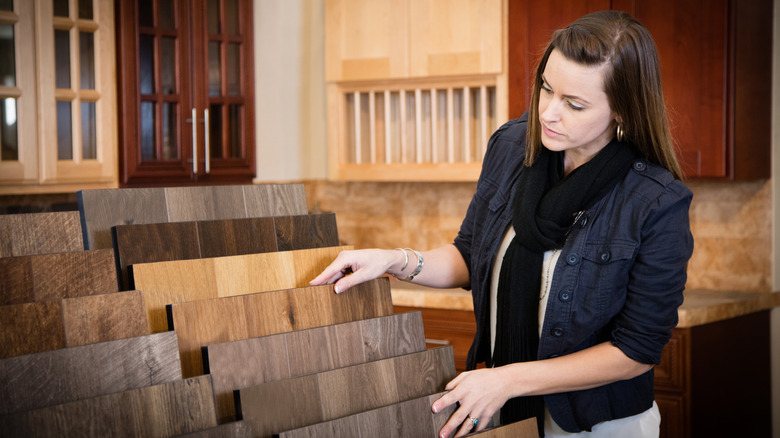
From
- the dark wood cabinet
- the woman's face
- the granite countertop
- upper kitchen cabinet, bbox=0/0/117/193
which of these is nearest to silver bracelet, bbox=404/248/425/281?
the woman's face

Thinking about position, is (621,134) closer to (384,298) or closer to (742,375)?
(384,298)

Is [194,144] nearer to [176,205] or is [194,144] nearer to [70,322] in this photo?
[176,205]

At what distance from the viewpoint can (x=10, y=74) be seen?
100 inches

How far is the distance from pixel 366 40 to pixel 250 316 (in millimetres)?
2376

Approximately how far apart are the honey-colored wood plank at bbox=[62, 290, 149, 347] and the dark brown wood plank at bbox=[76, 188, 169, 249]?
0.50ft

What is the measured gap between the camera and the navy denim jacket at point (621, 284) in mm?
1291

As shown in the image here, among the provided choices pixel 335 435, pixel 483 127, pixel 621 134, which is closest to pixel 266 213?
pixel 335 435

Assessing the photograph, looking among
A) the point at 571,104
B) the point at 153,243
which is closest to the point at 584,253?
the point at 571,104

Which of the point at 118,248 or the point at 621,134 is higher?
the point at 621,134

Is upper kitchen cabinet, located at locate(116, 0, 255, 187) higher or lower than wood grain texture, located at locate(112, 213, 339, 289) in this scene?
higher

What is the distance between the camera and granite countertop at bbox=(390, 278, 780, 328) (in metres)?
2.74

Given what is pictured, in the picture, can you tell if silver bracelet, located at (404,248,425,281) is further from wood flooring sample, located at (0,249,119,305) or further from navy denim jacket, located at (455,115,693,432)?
wood flooring sample, located at (0,249,119,305)

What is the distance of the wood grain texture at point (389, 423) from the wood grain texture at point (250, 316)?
0.21 metres

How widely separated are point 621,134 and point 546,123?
15cm
